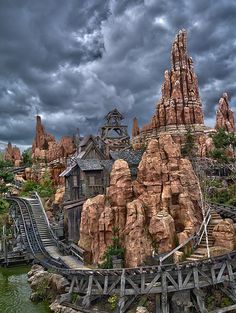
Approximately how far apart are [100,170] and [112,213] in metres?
12.0

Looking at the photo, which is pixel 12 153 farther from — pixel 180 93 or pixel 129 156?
pixel 129 156

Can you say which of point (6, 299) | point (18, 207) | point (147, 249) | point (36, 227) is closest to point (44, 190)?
point (18, 207)

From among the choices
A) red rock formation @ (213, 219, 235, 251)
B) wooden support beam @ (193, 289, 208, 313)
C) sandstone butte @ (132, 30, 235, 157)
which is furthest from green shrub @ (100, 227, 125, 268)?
sandstone butte @ (132, 30, 235, 157)

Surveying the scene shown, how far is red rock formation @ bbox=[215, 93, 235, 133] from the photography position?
89.1 metres

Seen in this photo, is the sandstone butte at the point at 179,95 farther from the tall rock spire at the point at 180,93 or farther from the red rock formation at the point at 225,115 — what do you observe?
the red rock formation at the point at 225,115

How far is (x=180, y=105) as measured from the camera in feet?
300

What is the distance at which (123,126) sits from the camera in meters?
63.9

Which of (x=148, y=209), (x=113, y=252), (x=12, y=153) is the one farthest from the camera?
(x=12, y=153)

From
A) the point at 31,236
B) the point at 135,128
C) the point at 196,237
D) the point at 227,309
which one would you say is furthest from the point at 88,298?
the point at 135,128

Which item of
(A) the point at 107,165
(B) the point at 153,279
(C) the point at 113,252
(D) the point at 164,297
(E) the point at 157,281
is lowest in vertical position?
(D) the point at 164,297

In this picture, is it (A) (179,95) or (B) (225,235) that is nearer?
(B) (225,235)

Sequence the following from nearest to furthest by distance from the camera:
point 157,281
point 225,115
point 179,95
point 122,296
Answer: point 122,296, point 157,281, point 225,115, point 179,95

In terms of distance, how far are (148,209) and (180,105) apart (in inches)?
2694

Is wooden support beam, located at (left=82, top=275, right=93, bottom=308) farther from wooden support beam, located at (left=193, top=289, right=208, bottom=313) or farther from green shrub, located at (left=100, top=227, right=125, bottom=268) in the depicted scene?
wooden support beam, located at (left=193, top=289, right=208, bottom=313)
